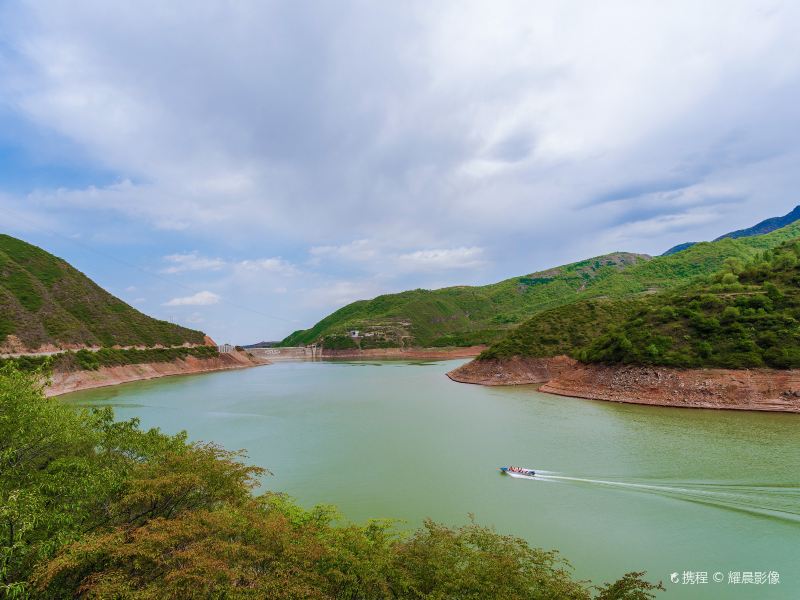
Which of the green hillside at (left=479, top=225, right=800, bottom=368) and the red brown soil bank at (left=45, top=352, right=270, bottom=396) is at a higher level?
the green hillside at (left=479, top=225, right=800, bottom=368)

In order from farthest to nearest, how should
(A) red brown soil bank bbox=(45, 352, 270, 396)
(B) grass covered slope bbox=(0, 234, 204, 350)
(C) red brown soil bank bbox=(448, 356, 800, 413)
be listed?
(B) grass covered slope bbox=(0, 234, 204, 350), (A) red brown soil bank bbox=(45, 352, 270, 396), (C) red brown soil bank bbox=(448, 356, 800, 413)

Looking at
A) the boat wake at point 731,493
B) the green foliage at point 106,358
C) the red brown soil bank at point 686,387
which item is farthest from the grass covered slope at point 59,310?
the boat wake at point 731,493

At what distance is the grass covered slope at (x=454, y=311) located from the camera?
127250 millimetres

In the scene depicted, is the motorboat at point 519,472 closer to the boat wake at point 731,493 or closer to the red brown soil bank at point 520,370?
the boat wake at point 731,493

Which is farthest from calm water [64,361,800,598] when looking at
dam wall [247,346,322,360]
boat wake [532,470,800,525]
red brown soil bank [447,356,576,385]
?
dam wall [247,346,322,360]

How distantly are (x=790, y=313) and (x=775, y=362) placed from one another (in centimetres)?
685

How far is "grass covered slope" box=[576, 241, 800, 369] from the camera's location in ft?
99.0

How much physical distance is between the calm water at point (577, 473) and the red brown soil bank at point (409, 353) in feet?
230

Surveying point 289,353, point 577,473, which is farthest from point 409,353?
point 577,473

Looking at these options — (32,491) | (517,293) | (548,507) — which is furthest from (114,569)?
(517,293)

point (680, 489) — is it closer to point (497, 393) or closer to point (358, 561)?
point (358, 561)

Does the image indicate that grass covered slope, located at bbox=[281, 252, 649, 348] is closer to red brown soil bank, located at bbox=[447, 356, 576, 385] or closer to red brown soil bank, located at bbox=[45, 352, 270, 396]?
red brown soil bank, located at bbox=[45, 352, 270, 396]

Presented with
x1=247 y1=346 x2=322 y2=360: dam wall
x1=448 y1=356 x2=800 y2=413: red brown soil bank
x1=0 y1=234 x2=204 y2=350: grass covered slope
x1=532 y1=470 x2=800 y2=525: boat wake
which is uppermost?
x1=0 y1=234 x2=204 y2=350: grass covered slope

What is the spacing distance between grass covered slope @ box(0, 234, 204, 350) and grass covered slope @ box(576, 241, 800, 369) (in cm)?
7344
